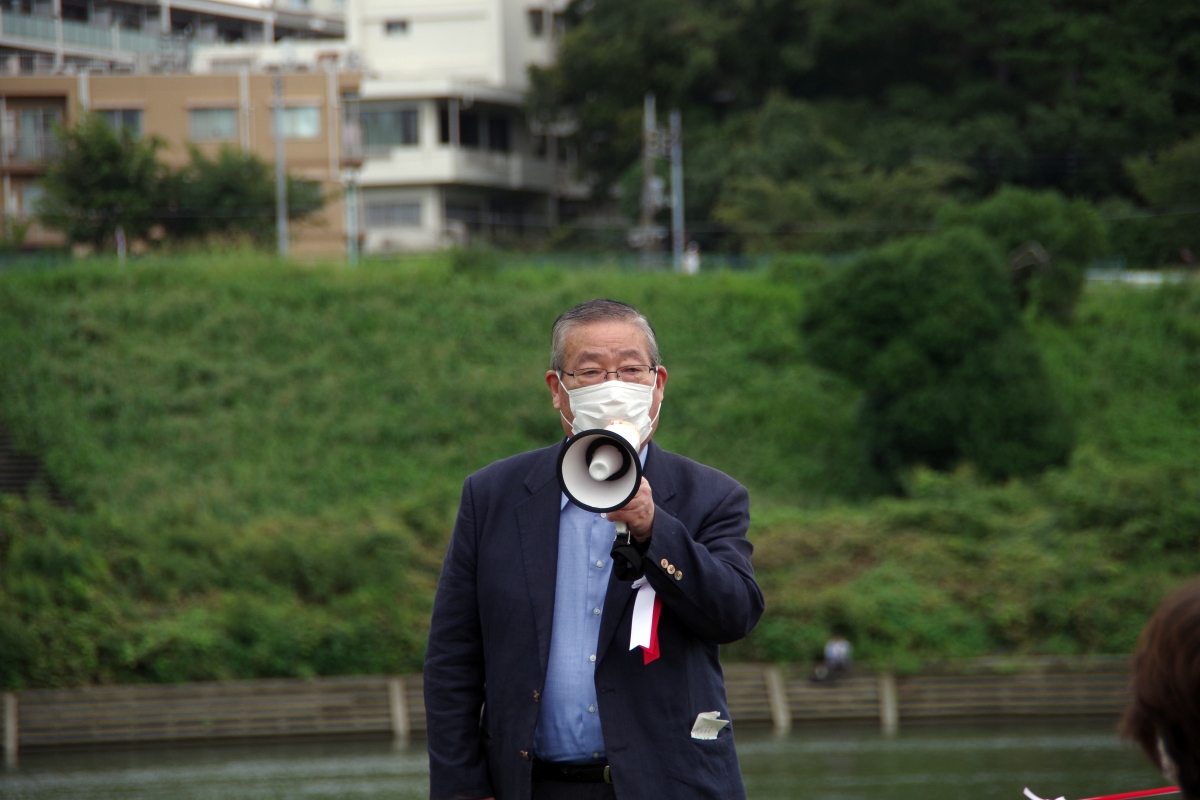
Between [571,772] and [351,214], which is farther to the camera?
[351,214]

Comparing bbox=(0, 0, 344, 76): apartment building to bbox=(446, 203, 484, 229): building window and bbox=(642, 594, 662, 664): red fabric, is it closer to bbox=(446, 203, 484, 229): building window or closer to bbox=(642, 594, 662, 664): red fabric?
bbox=(446, 203, 484, 229): building window

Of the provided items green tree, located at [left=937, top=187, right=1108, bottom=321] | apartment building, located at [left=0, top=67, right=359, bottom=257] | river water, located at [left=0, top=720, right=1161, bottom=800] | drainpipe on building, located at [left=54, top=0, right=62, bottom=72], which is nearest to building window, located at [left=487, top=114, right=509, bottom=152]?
apartment building, located at [left=0, top=67, right=359, bottom=257]

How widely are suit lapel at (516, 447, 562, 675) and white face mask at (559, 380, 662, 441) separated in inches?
6.4

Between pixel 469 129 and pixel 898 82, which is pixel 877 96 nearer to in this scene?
pixel 898 82

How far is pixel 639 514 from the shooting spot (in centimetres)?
256

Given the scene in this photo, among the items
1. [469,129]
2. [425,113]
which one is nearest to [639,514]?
[425,113]

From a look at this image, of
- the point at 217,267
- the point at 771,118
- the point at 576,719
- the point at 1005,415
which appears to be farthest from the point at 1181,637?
the point at 771,118

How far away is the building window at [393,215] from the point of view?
43.9 m

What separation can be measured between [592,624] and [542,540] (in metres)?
0.21

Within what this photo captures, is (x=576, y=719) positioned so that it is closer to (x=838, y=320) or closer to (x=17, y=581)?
(x=17, y=581)

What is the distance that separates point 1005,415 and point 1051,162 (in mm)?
21360

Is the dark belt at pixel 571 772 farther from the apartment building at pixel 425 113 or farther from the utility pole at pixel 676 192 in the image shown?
the apartment building at pixel 425 113

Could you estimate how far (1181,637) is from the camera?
170 cm

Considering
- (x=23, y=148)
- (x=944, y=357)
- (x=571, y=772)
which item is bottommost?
(x=944, y=357)
